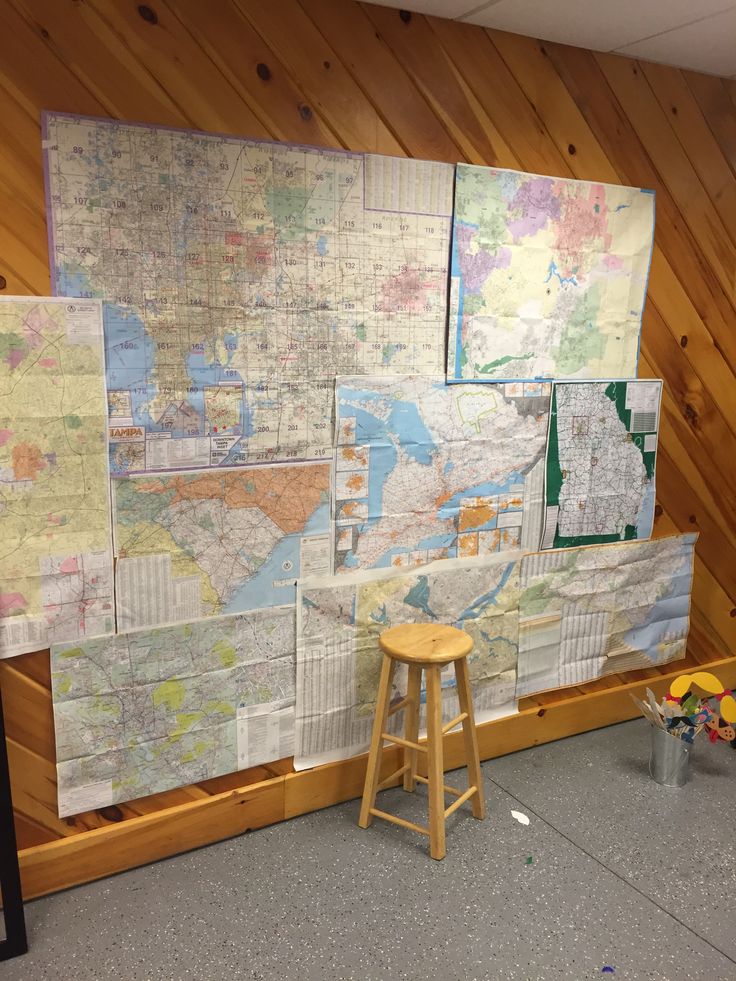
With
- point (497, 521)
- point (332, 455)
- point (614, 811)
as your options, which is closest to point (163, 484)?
point (332, 455)

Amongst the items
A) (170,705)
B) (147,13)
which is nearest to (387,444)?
(170,705)

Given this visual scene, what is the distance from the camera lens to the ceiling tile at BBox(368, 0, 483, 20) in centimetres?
225

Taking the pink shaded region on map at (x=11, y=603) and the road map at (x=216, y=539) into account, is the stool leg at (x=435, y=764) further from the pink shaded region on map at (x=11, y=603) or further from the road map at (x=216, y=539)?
the pink shaded region on map at (x=11, y=603)

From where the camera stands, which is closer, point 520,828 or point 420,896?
point 420,896

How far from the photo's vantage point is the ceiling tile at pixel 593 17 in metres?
2.27

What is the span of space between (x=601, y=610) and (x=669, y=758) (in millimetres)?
588

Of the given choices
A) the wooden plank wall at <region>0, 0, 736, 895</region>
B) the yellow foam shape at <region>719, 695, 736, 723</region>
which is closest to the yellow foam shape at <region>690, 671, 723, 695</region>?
the yellow foam shape at <region>719, 695, 736, 723</region>

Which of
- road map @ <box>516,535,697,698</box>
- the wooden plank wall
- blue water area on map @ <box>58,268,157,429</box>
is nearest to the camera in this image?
the wooden plank wall

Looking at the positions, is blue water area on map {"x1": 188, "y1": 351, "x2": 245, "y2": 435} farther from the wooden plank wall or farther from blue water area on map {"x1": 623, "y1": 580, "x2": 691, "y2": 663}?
blue water area on map {"x1": 623, "y1": 580, "x2": 691, "y2": 663}

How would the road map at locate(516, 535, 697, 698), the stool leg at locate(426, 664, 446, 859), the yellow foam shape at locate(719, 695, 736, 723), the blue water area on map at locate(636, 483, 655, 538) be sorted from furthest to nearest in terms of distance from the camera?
the blue water area on map at locate(636, 483, 655, 538), the road map at locate(516, 535, 697, 698), the yellow foam shape at locate(719, 695, 736, 723), the stool leg at locate(426, 664, 446, 859)

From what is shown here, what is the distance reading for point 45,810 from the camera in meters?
2.22

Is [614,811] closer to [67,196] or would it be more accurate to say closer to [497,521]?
[497,521]

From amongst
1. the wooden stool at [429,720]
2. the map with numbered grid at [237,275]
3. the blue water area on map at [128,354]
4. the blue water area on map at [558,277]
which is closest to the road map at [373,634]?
the wooden stool at [429,720]

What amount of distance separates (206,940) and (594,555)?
1854 millimetres
